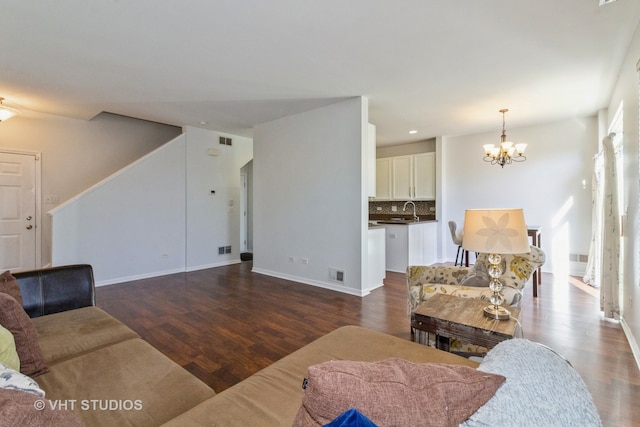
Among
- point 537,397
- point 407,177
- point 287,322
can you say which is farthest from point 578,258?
point 537,397

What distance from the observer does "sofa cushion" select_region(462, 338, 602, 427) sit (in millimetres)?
670

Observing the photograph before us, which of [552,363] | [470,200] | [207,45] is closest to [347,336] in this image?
[552,363]

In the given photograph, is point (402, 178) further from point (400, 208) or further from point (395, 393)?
point (395, 393)

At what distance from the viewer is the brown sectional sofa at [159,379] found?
1042 mm

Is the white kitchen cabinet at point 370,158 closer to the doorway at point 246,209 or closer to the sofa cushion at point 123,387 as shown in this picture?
the sofa cushion at point 123,387

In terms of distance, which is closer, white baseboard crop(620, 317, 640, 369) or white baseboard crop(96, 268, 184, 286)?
white baseboard crop(620, 317, 640, 369)

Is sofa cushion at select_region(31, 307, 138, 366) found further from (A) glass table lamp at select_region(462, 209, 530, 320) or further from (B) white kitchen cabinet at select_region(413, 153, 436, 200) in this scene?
(B) white kitchen cabinet at select_region(413, 153, 436, 200)

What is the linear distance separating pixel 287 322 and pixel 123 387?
1.97m

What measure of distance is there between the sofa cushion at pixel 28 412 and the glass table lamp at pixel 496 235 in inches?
Result: 74.7

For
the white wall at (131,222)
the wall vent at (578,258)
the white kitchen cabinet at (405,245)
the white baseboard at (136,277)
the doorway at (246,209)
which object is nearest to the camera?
the white wall at (131,222)

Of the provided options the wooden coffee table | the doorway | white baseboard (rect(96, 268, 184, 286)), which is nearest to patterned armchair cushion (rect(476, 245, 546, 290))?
the wooden coffee table

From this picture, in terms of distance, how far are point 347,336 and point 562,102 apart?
188 inches

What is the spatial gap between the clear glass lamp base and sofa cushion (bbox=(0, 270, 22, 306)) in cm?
291

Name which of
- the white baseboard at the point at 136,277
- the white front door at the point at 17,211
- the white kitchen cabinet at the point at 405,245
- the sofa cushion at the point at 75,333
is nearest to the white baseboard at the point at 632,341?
the white kitchen cabinet at the point at 405,245
